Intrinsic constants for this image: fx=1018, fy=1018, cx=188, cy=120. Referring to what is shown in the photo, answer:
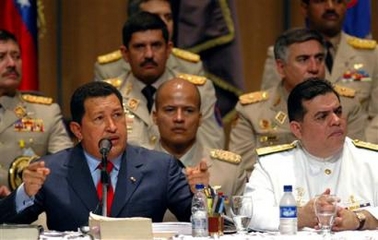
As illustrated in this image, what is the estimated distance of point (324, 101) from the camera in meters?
4.95

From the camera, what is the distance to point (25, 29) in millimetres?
7172

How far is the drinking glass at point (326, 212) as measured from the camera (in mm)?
4348

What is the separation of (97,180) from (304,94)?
3.60 feet

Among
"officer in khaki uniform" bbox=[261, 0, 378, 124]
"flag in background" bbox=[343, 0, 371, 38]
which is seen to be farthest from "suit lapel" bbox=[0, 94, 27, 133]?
"flag in background" bbox=[343, 0, 371, 38]

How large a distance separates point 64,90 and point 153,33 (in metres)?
1.47

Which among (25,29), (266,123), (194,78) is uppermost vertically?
(25,29)

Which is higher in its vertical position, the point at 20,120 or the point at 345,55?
the point at 345,55

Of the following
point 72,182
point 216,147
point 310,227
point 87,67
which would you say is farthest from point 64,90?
point 310,227

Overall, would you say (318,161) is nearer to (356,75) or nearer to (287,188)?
(287,188)

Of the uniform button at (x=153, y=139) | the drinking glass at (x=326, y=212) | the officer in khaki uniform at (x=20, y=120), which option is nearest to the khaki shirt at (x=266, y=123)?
the uniform button at (x=153, y=139)

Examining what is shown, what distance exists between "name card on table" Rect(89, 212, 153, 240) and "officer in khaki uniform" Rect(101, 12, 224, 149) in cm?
231

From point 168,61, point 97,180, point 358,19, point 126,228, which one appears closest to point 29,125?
point 168,61

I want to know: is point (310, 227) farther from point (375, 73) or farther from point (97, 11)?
point (97, 11)

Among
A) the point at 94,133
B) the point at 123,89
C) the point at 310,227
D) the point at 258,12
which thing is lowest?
the point at 310,227
